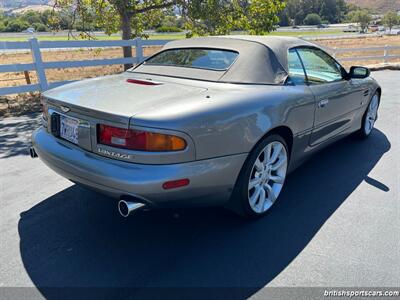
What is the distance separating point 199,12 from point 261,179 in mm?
8899

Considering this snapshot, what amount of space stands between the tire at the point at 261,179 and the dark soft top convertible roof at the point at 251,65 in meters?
0.57

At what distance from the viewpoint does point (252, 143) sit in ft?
8.91

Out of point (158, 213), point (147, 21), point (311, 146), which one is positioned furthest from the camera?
point (147, 21)

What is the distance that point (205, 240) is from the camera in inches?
109

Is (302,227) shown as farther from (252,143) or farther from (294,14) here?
(294,14)

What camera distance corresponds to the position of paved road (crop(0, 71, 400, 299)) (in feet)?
7.77

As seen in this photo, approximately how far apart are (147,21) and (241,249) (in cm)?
1155

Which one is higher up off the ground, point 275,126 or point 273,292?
point 275,126

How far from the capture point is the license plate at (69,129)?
2.67 metres

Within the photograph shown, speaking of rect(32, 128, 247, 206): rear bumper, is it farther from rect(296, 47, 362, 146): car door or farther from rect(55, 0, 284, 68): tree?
rect(55, 0, 284, 68): tree

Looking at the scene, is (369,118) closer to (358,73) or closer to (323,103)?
(358,73)

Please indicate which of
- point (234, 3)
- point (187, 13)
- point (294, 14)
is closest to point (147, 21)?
point (187, 13)

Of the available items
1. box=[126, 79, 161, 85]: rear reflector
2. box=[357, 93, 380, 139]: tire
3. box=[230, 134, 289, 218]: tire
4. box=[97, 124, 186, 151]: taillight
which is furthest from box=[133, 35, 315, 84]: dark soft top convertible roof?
box=[357, 93, 380, 139]: tire

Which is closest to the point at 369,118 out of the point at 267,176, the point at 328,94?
the point at 328,94
